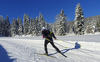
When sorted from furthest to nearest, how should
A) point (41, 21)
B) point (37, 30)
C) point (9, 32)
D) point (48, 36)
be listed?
point (9, 32), point (41, 21), point (37, 30), point (48, 36)

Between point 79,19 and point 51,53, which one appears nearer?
point 51,53

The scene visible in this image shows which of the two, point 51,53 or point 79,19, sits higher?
point 79,19

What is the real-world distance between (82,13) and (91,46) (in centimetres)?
1889

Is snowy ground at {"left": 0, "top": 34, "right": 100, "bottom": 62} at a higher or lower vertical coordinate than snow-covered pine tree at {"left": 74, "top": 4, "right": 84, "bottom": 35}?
lower

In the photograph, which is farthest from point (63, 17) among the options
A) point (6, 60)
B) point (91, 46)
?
point (6, 60)

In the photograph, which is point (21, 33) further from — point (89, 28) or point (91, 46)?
point (91, 46)

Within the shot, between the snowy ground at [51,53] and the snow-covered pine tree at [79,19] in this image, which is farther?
the snow-covered pine tree at [79,19]

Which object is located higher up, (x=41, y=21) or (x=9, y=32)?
(x=41, y=21)

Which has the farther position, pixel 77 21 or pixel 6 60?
pixel 77 21

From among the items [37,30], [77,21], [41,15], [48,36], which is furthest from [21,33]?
[48,36]

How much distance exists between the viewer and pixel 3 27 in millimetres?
53969

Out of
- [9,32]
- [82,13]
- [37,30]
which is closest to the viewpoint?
[82,13]

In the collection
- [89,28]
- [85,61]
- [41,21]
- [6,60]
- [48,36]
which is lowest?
[85,61]

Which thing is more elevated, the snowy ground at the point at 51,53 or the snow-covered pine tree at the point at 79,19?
the snow-covered pine tree at the point at 79,19
